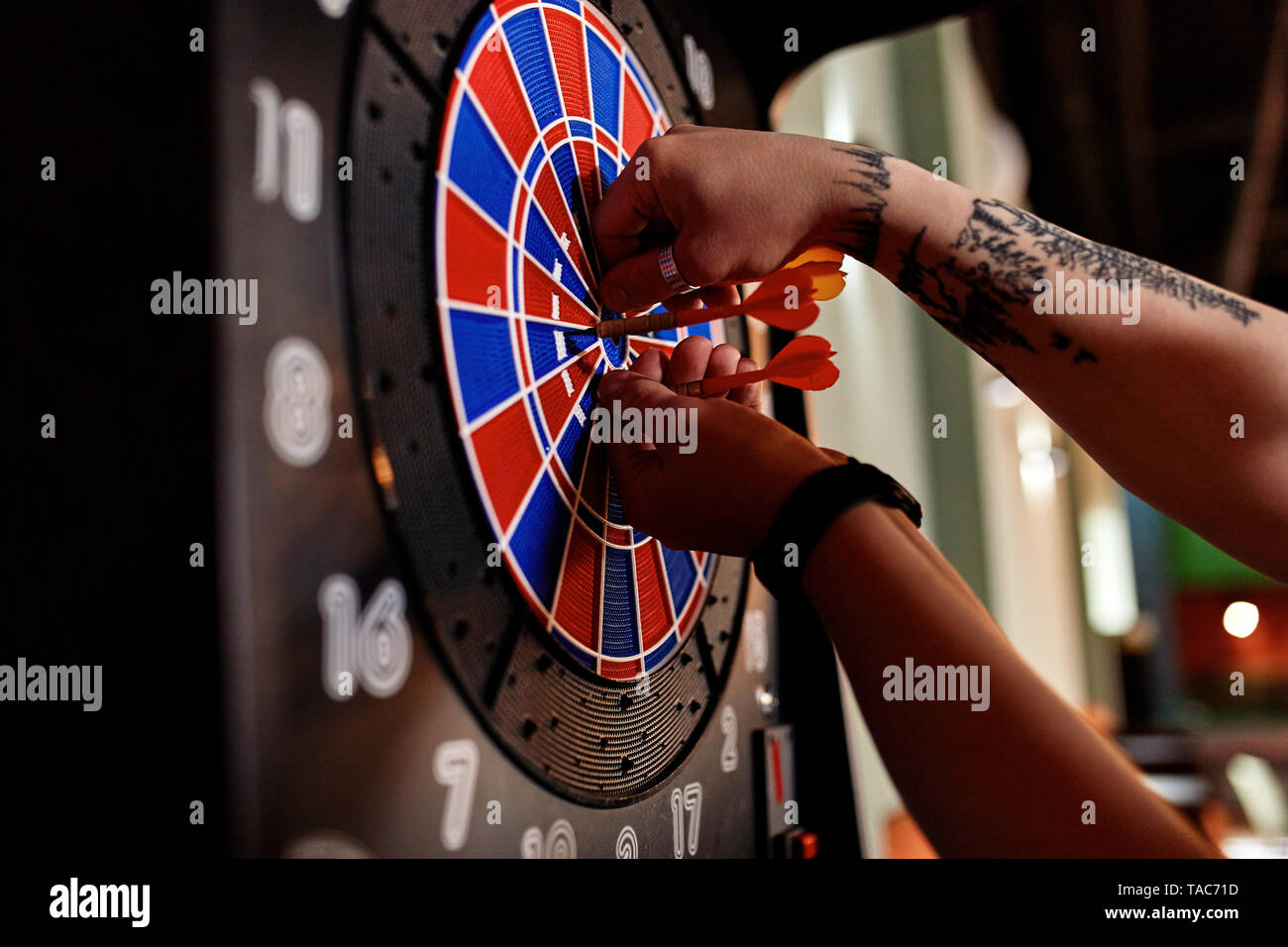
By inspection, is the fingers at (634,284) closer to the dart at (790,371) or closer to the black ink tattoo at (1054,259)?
the dart at (790,371)

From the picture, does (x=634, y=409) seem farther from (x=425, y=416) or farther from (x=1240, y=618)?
(x=1240, y=618)

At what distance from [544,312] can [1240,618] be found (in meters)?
7.39

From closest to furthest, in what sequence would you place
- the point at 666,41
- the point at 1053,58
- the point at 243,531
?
the point at 243,531
the point at 666,41
the point at 1053,58

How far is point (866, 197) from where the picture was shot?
735 mm

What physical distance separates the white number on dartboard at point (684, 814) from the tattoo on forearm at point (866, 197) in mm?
497

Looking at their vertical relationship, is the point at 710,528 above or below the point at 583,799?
above

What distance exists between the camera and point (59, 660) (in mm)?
443

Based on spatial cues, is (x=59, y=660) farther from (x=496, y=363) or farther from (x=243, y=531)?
(x=496, y=363)

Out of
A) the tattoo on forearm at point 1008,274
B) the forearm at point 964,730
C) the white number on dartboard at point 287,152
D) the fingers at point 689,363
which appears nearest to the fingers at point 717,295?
the fingers at point 689,363

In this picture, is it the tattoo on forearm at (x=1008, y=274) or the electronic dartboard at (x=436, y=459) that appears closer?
the electronic dartboard at (x=436, y=459)

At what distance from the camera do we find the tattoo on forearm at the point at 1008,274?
0.73 metres

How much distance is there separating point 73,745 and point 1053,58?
4.00 metres

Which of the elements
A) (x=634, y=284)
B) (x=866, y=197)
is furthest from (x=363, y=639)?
(x=866, y=197)

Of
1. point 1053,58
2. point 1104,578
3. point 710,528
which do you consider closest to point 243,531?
point 710,528
